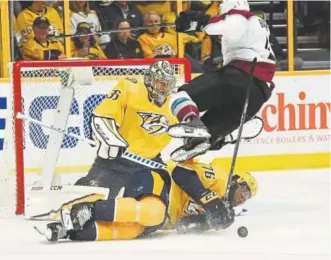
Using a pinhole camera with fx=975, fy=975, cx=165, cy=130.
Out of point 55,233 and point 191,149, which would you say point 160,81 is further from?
point 55,233

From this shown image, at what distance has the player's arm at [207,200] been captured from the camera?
13.7 feet

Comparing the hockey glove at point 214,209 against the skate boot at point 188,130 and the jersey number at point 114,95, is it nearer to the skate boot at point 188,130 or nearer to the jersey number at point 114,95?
the skate boot at point 188,130

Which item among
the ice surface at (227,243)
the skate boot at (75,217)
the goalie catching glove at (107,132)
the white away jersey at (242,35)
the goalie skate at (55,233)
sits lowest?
the ice surface at (227,243)

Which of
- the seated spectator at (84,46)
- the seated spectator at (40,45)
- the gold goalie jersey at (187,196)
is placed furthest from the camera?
the seated spectator at (84,46)

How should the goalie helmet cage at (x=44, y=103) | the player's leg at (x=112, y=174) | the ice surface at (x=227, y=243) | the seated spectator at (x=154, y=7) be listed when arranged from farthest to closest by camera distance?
the seated spectator at (x=154, y=7) < the goalie helmet cage at (x=44, y=103) < the player's leg at (x=112, y=174) < the ice surface at (x=227, y=243)

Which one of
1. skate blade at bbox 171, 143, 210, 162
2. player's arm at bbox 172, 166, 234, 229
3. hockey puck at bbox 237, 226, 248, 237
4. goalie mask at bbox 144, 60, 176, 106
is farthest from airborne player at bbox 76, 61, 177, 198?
hockey puck at bbox 237, 226, 248, 237

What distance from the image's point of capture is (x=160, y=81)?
4.52 m

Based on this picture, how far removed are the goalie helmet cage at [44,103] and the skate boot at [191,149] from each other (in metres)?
0.96

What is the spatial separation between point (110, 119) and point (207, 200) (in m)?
0.63

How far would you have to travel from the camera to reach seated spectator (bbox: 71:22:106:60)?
6.82 meters

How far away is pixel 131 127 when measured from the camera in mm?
4695

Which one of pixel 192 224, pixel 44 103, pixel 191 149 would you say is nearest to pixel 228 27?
pixel 191 149

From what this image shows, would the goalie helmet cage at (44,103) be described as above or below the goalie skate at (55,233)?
above

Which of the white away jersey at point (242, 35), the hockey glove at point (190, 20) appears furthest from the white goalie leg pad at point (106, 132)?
the hockey glove at point (190, 20)
